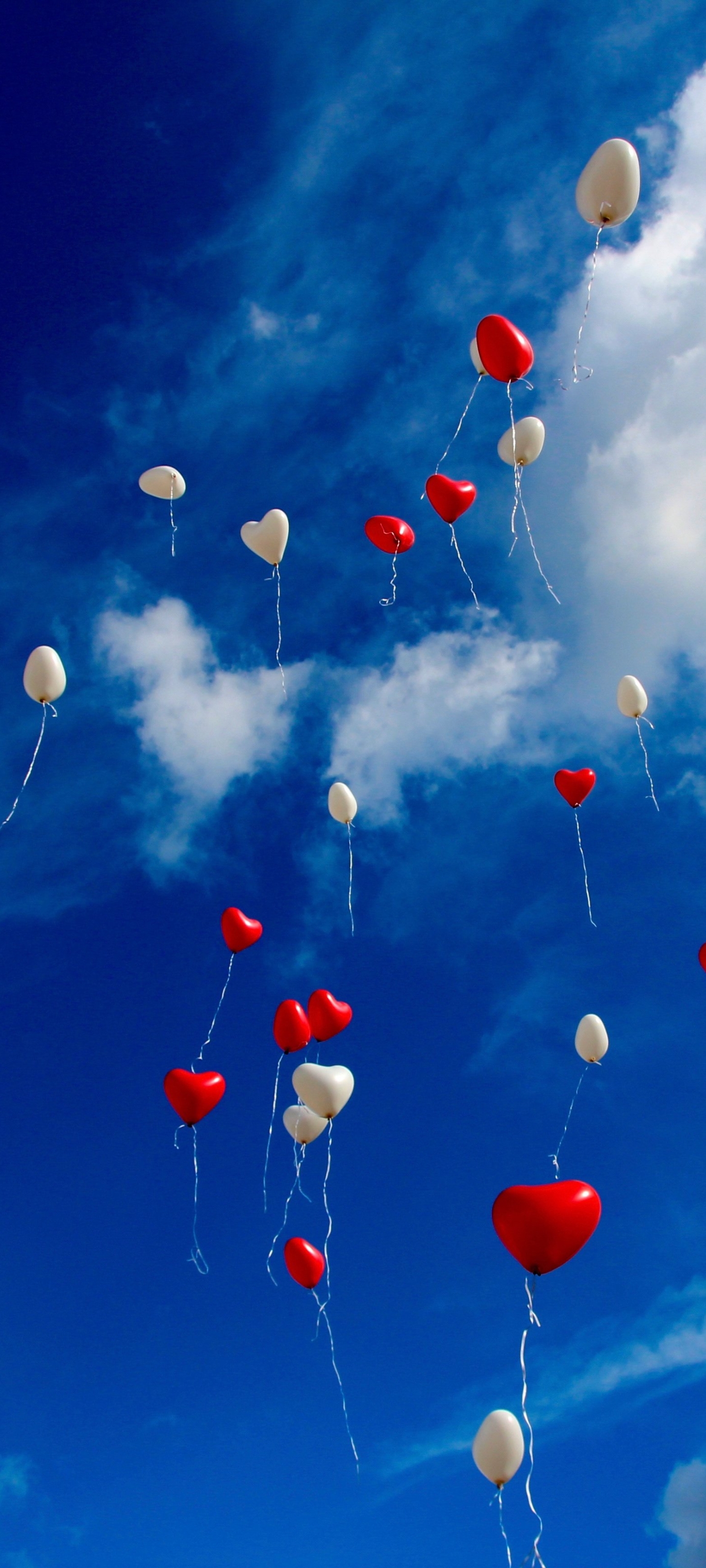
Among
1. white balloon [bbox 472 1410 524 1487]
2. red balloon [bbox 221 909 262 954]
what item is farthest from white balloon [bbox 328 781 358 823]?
white balloon [bbox 472 1410 524 1487]

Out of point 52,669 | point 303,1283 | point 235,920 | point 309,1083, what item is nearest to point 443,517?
point 52,669

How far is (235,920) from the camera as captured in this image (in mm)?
11625

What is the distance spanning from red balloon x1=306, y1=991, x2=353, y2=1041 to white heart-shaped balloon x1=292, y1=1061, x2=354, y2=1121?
1.08 m

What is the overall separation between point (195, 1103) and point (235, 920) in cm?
222

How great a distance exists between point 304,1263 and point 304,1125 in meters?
1.33

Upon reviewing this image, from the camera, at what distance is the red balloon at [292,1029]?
10.5m

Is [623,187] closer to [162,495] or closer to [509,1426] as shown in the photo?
[162,495]

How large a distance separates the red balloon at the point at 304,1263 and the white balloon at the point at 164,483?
8002 mm

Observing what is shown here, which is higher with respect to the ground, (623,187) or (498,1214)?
(623,187)

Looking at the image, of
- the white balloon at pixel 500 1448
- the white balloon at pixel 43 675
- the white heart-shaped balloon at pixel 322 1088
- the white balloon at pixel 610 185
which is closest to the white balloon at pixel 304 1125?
the white heart-shaped balloon at pixel 322 1088

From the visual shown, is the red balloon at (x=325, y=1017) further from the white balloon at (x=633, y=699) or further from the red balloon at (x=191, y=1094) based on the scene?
the white balloon at (x=633, y=699)

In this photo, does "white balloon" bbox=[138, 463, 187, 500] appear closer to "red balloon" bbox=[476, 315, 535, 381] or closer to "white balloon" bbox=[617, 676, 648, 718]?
"red balloon" bbox=[476, 315, 535, 381]

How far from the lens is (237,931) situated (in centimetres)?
1157

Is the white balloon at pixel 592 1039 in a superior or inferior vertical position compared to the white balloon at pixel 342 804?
inferior
